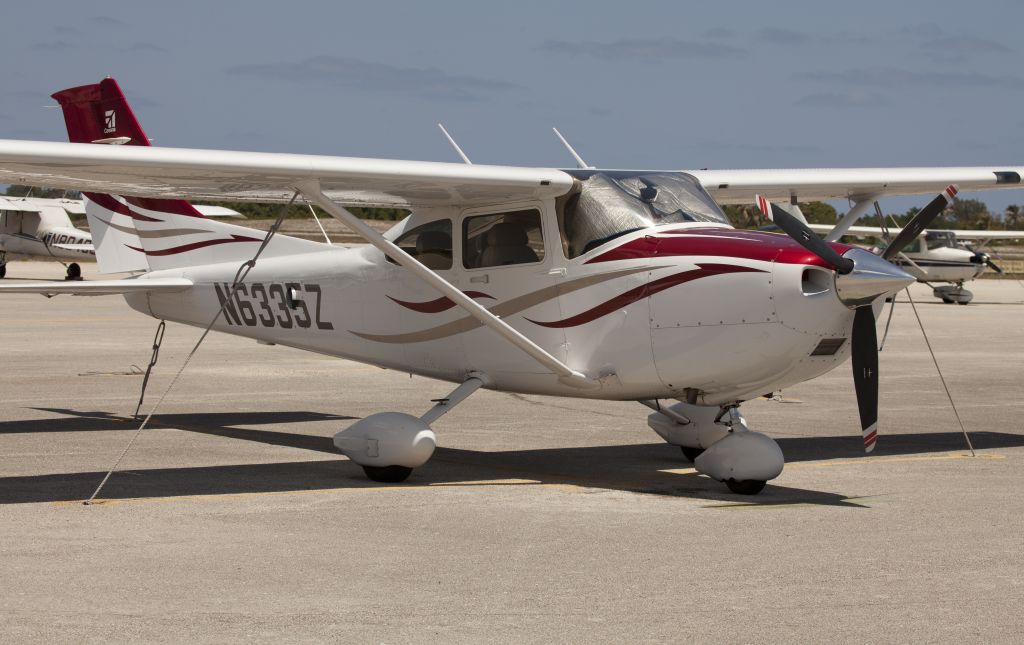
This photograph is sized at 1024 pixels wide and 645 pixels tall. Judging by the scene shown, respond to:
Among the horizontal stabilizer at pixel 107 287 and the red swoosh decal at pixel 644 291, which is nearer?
the red swoosh decal at pixel 644 291

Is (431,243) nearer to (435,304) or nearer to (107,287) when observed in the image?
(435,304)

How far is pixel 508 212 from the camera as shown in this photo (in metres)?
9.95

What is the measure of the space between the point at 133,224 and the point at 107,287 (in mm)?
1461

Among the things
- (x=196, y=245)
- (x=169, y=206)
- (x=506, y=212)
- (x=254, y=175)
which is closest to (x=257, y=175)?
(x=254, y=175)

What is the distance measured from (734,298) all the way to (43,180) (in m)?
4.88

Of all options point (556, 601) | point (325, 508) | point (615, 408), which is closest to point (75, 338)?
point (615, 408)

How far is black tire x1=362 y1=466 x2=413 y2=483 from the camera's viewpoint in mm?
9359

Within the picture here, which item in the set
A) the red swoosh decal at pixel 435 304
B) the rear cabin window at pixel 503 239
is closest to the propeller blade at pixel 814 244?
the rear cabin window at pixel 503 239

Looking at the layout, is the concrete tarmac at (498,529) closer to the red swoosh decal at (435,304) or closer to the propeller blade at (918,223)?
the red swoosh decal at (435,304)

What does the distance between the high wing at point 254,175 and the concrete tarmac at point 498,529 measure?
2123 millimetres

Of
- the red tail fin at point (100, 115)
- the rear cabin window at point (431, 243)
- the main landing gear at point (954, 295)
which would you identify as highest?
the red tail fin at point (100, 115)

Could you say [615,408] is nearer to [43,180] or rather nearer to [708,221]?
[708,221]

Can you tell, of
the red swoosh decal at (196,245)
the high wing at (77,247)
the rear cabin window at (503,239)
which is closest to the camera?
the rear cabin window at (503,239)

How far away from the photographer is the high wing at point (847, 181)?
11891 millimetres
